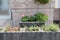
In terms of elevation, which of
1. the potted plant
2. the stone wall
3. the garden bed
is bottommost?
the garden bed

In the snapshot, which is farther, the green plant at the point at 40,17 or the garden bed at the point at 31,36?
the green plant at the point at 40,17

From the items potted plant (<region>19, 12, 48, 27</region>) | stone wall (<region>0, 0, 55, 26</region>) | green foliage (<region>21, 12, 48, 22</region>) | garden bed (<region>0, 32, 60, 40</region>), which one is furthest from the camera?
stone wall (<region>0, 0, 55, 26</region>)

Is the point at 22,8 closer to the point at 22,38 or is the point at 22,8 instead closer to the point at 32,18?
the point at 32,18

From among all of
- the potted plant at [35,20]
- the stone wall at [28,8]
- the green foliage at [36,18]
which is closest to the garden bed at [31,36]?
the potted plant at [35,20]

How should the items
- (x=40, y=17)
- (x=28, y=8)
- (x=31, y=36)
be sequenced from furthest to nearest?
1. (x=28, y=8)
2. (x=40, y=17)
3. (x=31, y=36)

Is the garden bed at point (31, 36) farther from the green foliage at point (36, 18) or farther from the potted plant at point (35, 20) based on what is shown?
the green foliage at point (36, 18)

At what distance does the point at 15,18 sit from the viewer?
8312mm

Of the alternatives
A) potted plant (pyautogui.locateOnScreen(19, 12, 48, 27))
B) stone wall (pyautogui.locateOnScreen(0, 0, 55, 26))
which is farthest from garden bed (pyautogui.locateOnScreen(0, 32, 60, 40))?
stone wall (pyautogui.locateOnScreen(0, 0, 55, 26))

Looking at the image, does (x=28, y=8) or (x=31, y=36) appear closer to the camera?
(x=31, y=36)

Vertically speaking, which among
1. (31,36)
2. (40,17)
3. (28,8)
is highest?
(28,8)

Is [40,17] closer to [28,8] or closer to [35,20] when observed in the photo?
[35,20]

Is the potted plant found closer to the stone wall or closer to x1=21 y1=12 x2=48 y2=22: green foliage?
x1=21 y1=12 x2=48 y2=22: green foliage

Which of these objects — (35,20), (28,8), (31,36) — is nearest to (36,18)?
(35,20)

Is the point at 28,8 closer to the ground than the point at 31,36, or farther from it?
farther from it
